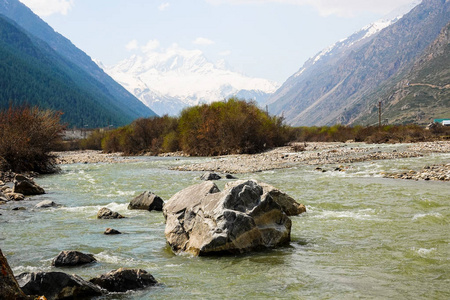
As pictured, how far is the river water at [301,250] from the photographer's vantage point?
8531 millimetres

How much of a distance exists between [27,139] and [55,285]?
110ft

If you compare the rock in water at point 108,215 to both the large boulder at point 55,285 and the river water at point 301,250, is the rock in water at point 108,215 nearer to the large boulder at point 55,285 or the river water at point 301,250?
the river water at point 301,250

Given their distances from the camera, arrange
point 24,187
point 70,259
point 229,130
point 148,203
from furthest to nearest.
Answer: point 229,130 → point 24,187 → point 148,203 → point 70,259

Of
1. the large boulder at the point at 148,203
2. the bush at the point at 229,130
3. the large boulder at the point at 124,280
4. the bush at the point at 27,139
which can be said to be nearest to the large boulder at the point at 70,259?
the large boulder at the point at 124,280

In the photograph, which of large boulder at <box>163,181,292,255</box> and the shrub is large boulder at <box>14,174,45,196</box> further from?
the shrub

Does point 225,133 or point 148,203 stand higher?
point 225,133

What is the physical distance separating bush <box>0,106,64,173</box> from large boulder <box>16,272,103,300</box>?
32764mm

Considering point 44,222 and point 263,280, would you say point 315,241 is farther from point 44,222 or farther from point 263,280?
point 44,222

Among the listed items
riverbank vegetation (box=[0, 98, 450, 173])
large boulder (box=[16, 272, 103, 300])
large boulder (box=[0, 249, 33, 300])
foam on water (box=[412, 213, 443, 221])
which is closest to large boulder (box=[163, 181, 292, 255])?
large boulder (box=[16, 272, 103, 300])

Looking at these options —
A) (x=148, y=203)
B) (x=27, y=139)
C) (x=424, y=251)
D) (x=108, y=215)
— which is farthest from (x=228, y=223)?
(x=27, y=139)

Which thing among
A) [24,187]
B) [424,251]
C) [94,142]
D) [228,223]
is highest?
[94,142]

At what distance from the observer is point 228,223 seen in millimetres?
11109

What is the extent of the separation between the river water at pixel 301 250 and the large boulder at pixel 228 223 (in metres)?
0.36

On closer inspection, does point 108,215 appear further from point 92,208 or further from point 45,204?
point 45,204
